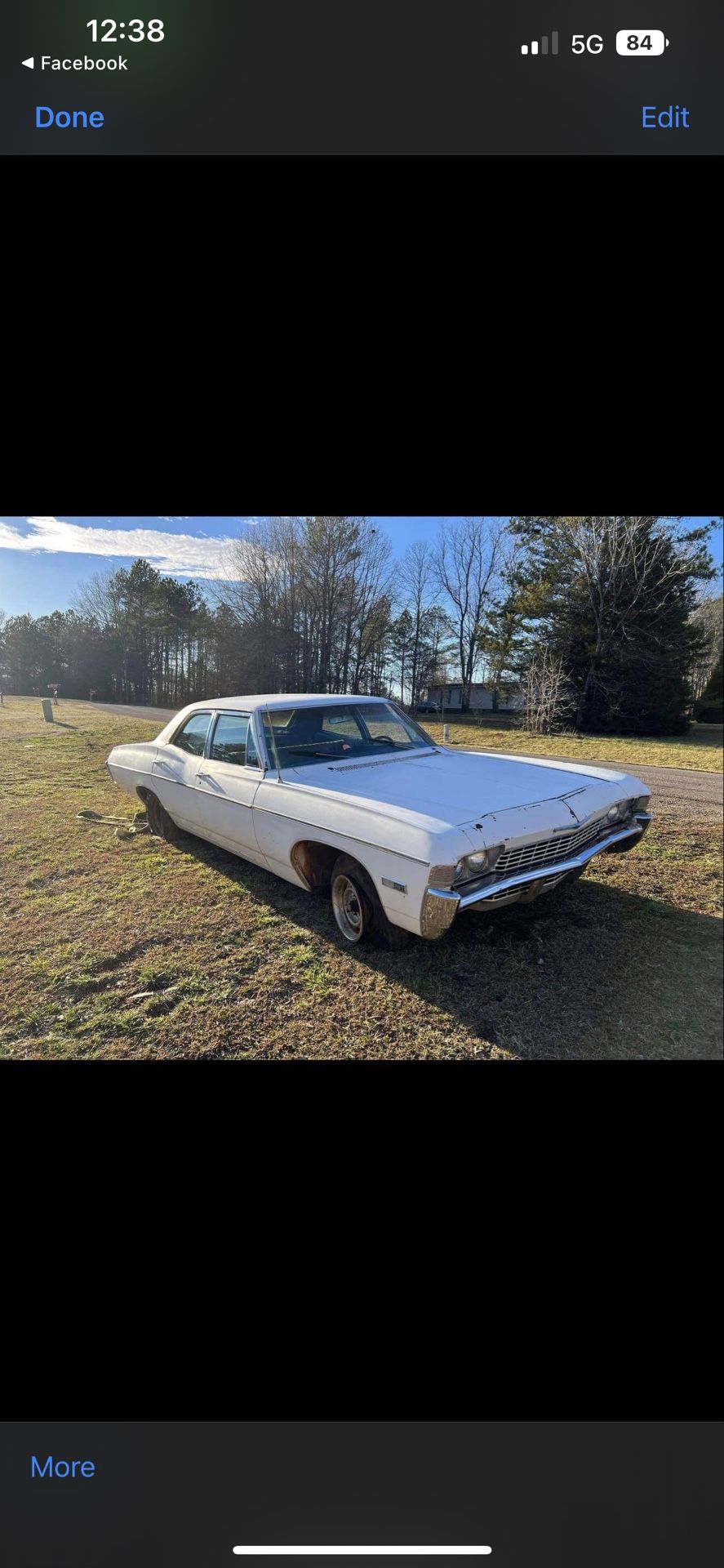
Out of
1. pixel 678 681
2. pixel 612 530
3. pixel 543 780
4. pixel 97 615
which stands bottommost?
pixel 543 780

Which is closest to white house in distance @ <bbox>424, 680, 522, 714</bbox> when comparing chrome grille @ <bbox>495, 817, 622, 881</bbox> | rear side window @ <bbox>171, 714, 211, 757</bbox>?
chrome grille @ <bbox>495, 817, 622, 881</bbox>

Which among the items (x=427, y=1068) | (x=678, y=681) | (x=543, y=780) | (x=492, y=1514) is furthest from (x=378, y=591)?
(x=492, y=1514)

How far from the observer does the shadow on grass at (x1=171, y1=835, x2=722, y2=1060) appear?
108 cm

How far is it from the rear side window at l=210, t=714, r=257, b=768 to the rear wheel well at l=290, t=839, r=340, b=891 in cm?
31

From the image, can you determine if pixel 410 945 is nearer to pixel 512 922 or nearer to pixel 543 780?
pixel 512 922

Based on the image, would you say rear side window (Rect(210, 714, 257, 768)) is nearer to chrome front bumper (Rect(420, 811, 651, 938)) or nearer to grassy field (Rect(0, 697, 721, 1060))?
grassy field (Rect(0, 697, 721, 1060))

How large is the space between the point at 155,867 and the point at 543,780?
3.91 ft

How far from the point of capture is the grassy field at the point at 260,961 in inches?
41.8

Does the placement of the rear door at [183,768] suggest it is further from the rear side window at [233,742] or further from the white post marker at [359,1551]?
the white post marker at [359,1551]

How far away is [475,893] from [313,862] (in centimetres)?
48

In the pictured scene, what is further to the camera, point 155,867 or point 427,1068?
point 155,867

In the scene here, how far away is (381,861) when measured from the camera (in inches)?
44.1
